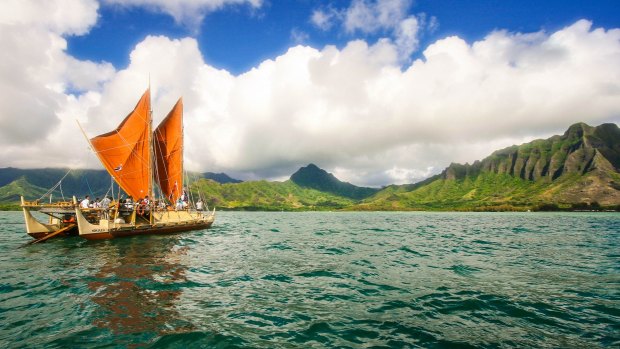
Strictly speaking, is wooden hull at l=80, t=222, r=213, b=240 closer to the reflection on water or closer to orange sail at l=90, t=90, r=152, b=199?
orange sail at l=90, t=90, r=152, b=199

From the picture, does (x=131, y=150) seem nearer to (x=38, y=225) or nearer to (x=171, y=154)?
(x=171, y=154)

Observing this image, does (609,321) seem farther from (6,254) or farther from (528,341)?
(6,254)

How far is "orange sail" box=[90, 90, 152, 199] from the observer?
44125 millimetres

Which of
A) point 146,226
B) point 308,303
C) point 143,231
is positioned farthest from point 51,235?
point 308,303

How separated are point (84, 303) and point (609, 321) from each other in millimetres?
19949

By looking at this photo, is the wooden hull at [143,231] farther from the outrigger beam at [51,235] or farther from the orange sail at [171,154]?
the orange sail at [171,154]

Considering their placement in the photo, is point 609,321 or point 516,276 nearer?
point 609,321

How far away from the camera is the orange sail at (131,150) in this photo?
44.1 meters

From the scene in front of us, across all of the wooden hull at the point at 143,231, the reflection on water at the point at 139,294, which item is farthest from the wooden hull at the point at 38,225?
the reflection on water at the point at 139,294

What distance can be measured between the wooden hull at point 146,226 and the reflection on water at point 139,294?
12.9m

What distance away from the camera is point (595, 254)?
88.3 feet

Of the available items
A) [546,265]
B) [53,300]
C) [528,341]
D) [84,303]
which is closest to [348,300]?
[528,341]

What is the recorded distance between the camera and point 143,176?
49750 mm

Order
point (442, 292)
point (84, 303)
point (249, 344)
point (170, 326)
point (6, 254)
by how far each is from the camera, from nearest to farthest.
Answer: point (249, 344) → point (170, 326) → point (84, 303) → point (442, 292) → point (6, 254)
